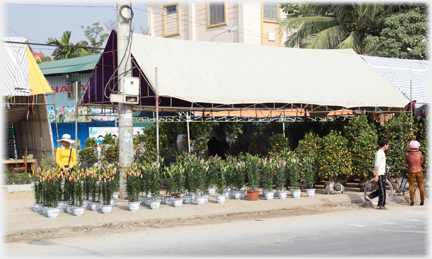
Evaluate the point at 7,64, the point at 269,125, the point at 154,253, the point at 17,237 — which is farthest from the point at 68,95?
the point at 154,253

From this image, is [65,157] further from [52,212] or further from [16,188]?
[16,188]

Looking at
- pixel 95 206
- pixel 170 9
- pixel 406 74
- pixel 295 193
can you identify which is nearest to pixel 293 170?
pixel 295 193

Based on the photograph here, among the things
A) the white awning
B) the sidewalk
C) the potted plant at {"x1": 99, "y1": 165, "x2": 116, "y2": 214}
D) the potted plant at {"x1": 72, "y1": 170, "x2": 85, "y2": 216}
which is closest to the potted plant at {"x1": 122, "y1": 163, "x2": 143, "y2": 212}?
the sidewalk

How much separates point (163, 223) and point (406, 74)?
1312cm

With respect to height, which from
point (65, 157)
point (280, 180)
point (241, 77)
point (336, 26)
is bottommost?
point (280, 180)

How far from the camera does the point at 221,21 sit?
39.0m

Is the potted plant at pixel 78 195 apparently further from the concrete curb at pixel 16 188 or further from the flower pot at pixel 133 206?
the concrete curb at pixel 16 188

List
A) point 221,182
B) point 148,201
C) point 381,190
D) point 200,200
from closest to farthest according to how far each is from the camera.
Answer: point 148,201 < point 200,200 < point 381,190 < point 221,182

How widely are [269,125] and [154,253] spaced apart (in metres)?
11.6

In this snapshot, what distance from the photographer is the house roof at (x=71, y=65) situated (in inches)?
1315

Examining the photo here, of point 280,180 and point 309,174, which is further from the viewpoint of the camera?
point 309,174

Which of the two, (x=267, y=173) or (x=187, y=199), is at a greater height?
(x=267, y=173)

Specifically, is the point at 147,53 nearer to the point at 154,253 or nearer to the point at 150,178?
the point at 150,178

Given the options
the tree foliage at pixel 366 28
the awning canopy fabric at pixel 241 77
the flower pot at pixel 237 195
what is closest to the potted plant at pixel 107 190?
the awning canopy fabric at pixel 241 77
